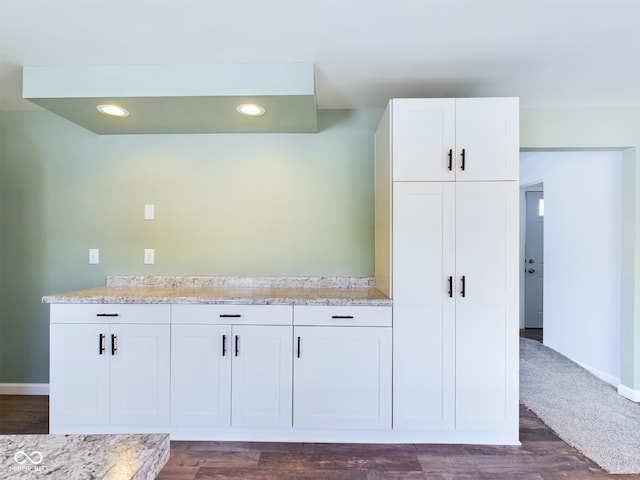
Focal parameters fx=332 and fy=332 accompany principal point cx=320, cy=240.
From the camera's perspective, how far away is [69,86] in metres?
2.00

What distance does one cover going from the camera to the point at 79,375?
203 centimetres

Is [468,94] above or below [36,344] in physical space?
above

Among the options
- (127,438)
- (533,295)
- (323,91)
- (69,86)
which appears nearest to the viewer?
(127,438)

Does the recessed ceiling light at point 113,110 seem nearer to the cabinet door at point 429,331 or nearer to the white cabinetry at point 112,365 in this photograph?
the white cabinetry at point 112,365

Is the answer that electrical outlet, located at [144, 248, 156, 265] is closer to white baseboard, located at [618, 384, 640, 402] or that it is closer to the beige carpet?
the beige carpet

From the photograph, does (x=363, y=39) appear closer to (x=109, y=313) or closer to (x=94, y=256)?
(x=109, y=313)

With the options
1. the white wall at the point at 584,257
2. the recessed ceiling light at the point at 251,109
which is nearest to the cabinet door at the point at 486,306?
the recessed ceiling light at the point at 251,109

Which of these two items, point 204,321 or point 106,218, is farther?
point 106,218

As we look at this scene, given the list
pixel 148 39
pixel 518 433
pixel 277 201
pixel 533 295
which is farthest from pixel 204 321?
pixel 533 295

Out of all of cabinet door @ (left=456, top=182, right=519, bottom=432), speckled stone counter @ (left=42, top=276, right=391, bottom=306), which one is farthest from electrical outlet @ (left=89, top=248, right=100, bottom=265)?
cabinet door @ (left=456, top=182, right=519, bottom=432)

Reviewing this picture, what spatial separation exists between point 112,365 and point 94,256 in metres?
1.03

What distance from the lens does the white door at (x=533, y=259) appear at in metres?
4.70

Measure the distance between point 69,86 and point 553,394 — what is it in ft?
13.3

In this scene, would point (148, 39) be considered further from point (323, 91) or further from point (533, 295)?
point (533, 295)
